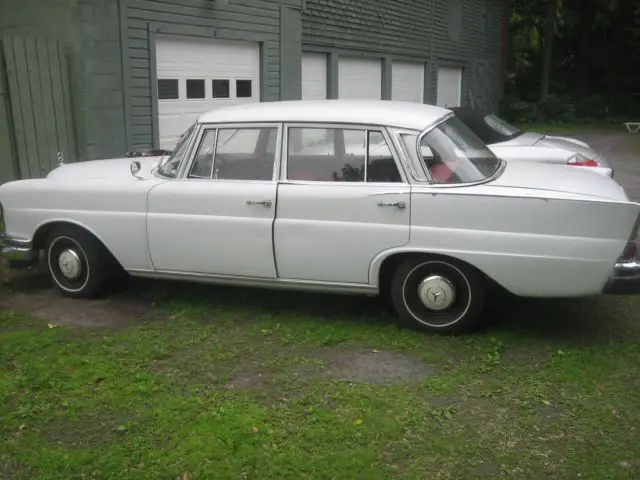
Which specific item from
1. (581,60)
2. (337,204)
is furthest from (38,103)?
(581,60)

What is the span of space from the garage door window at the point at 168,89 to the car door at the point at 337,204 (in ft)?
18.2

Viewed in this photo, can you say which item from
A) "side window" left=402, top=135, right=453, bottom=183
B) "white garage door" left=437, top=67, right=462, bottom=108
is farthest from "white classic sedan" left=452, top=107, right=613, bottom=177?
"white garage door" left=437, top=67, right=462, bottom=108

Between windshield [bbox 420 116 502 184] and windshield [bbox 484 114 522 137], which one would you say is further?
windshield [bbox 484 114 522 137]

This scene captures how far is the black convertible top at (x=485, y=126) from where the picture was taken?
8.91 metres

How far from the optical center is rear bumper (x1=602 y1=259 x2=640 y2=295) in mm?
4574

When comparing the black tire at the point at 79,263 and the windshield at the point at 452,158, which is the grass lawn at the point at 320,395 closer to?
the black tire at the point at 79,263

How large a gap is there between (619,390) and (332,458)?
6.01ft

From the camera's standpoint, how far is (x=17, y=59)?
28.0 ft

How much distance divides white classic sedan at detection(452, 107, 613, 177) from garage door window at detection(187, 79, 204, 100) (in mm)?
4063

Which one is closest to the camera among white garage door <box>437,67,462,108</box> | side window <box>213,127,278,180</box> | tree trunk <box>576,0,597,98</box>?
side window <box>213,127,278,180</box>

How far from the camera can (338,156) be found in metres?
5.17

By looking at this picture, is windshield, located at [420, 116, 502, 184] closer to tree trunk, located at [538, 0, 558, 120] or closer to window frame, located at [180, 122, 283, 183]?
window frame, located at [180, 122, 283, 183]

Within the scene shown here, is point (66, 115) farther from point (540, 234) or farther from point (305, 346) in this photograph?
point (540, 234)

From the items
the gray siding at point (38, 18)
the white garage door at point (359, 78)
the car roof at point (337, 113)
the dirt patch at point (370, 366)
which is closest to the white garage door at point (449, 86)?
the white garage door at point (359, 78)
